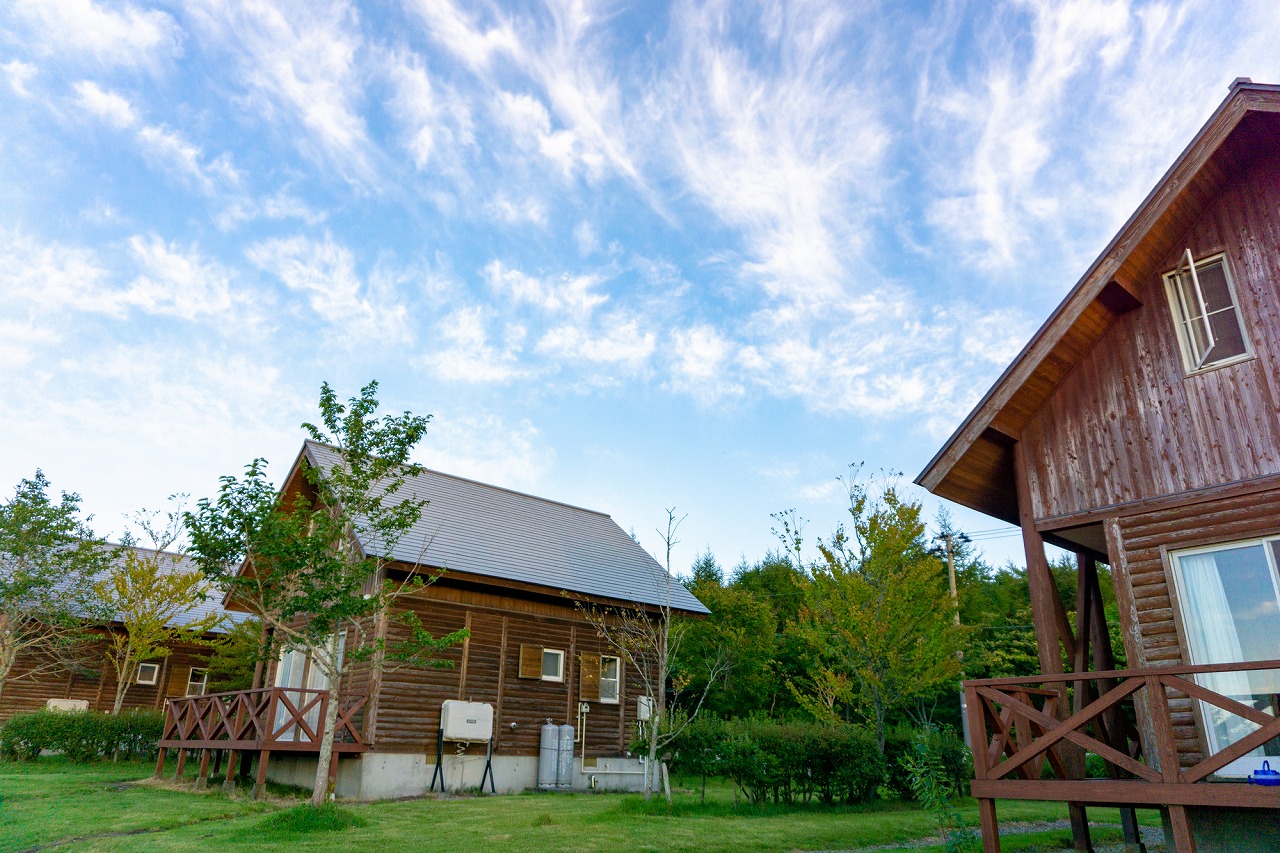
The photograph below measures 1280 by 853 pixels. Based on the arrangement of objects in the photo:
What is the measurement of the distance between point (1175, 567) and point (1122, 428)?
5.78 feet

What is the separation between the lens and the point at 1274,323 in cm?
928

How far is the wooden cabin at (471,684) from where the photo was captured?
16.5 m

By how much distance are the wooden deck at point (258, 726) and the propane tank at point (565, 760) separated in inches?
178

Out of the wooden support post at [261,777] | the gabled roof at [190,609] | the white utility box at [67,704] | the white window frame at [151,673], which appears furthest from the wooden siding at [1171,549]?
the white window frame at [151,673]

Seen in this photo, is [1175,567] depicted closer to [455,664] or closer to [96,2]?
[455,664]

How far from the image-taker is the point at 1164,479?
947 centimetres

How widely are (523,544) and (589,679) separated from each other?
3.87 m

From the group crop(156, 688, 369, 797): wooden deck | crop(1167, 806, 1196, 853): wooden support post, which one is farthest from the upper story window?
crop(156, 688, 369, 797): wooden deck

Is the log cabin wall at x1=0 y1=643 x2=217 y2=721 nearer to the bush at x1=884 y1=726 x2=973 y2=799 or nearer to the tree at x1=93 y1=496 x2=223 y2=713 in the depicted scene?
the tree at x1=93 y1=496 x2=223 y2=713

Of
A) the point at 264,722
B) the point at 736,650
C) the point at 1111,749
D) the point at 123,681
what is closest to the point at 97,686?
the point at 123,681

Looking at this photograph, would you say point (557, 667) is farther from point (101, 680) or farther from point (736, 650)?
point (101, 680)

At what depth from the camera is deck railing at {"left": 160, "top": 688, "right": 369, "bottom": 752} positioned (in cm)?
1549

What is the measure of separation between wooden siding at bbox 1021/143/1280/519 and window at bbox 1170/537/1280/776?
83 cm

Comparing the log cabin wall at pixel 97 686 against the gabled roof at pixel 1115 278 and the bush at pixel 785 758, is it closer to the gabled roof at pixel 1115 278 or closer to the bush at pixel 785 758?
the bush at pixel 785 758
